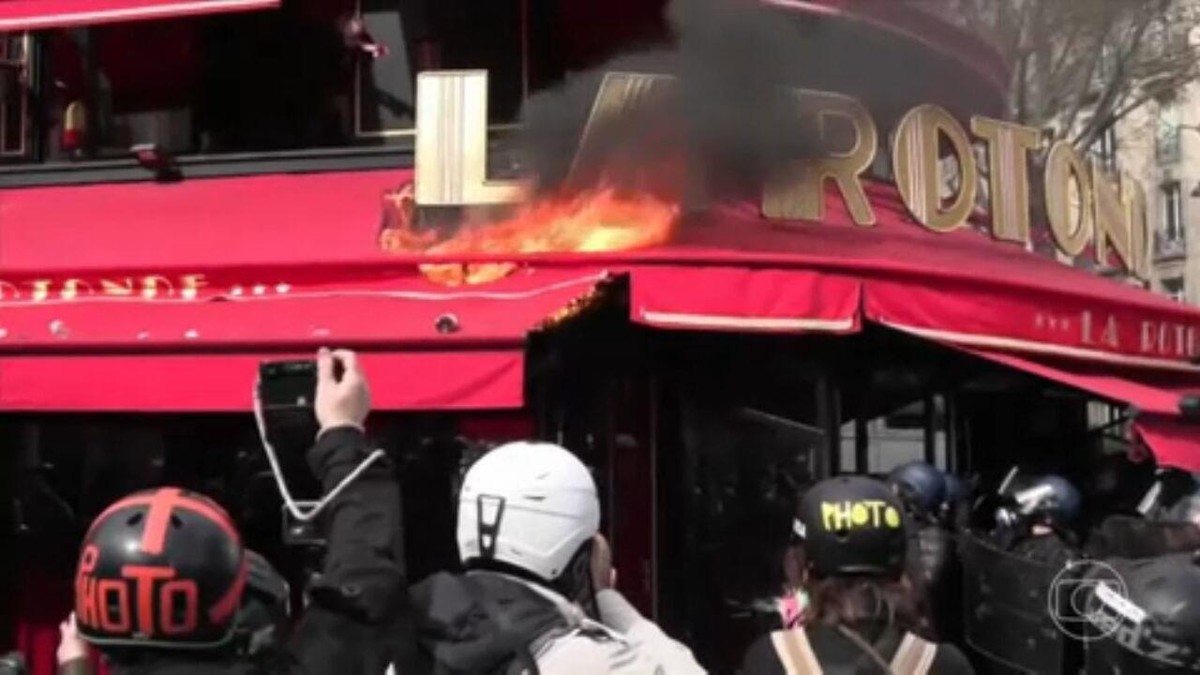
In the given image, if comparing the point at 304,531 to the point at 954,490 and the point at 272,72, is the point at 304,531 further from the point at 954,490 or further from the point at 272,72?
the point at 272,72

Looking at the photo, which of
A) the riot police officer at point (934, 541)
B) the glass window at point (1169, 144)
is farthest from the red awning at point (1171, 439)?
the glass window at point (1169, 144)

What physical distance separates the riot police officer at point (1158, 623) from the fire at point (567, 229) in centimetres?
508

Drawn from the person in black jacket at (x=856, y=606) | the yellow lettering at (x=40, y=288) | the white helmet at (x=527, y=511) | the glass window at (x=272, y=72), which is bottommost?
the person in black jacket at (x=856, y=606)

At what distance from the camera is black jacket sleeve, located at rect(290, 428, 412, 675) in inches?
125

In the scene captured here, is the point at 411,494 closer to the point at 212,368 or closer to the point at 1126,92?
the point at 212,368

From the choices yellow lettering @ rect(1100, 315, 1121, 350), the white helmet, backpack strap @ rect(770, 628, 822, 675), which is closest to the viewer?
the white helmet

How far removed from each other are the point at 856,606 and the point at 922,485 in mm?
5355

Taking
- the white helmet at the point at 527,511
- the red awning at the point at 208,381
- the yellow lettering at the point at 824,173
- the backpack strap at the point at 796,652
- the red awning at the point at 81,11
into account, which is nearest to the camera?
the white helmet at the point at 527,511

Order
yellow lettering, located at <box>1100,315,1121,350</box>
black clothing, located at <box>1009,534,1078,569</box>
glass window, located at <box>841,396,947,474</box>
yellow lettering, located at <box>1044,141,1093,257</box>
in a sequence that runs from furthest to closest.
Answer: glass window, located at <box>841,396,947,474</box> < yellow lettering, located at <box>1044,141,1093,257</box> < yellow lettering, located at <box>1100,315,1121,350</box> < black clothing, located at <box>1009,534,1078,569</box>

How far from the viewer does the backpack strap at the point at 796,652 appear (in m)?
3.38

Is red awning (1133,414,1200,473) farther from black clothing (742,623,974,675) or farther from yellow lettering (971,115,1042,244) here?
black clothing (742,623,974,675)

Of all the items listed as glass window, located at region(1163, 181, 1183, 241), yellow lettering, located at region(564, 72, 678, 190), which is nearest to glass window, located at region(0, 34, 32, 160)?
yellow lettering, located at region(564, 72, 678, 190)

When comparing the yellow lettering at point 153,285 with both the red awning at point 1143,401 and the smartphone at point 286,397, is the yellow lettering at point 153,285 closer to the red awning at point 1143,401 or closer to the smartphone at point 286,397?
the red awning at point 1143,401

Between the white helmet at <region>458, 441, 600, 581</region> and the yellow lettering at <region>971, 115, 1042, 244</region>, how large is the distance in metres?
6.37
